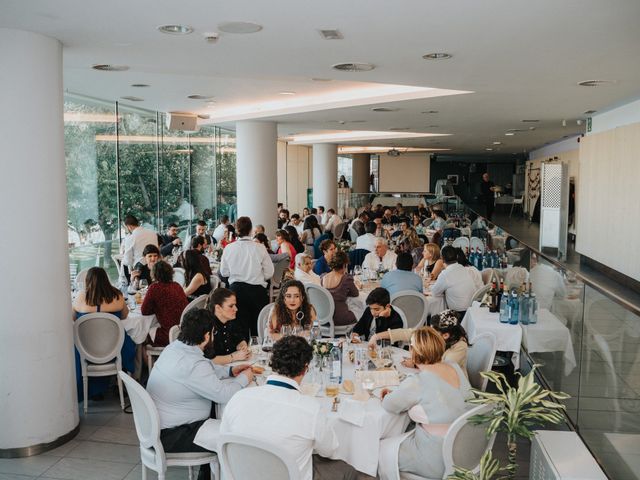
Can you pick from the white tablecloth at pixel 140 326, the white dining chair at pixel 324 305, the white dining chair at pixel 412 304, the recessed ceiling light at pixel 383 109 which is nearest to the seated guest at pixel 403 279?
the white dining chair at pixel 412 304

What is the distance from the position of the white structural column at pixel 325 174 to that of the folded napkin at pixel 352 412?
1843cm

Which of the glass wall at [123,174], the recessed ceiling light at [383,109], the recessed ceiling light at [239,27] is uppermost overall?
the recessed ceiling light at [383,109]

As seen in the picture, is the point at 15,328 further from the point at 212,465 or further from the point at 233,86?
the point at 233,86

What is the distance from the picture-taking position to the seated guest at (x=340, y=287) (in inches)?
291

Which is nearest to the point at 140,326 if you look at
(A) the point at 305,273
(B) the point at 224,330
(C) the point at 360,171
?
(B) the point at 224,330

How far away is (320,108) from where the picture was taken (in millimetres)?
11836

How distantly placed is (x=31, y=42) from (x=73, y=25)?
37cm

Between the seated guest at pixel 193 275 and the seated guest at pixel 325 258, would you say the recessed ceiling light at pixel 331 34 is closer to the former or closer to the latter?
the seated guest at pixel 193 275

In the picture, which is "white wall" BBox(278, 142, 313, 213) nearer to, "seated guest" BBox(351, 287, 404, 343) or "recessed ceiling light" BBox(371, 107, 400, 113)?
"recessed ceiling light" BBox(371, 107, 400, 113)

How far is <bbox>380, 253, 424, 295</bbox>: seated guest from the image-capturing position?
7285mm

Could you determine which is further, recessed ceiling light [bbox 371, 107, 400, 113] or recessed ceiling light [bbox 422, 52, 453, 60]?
recessed ceiling light [bbox 371, 107, 400, 113]

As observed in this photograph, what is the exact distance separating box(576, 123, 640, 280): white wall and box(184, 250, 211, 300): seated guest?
25.9ft

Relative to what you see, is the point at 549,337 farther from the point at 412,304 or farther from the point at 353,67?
the point at 353,67

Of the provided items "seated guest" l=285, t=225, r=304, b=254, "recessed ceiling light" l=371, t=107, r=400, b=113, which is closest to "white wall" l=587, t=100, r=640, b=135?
"recessed ceiling light" l=371, t=107, r=400, b=113
